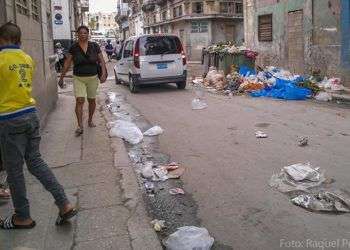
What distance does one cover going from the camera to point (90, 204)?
478 cm

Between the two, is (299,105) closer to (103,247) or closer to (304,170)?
(304,170)

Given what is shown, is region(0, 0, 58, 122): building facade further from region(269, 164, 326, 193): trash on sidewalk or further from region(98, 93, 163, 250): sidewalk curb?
region(269, 164, 326, 193): trash on sidewalk

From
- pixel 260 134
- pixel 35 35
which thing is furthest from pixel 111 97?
pixel 260 134

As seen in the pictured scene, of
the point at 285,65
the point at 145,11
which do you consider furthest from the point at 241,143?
the point at 145,11

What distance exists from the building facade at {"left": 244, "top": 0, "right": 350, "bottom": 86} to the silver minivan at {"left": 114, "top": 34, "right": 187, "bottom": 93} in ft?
13.9

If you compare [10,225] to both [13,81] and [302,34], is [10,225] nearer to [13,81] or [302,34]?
[13,81]

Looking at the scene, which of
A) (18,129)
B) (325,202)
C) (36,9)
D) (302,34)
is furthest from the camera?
(302,34)

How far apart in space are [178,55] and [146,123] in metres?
5.56

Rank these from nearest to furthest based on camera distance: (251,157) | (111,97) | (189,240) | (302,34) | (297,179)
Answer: (189,240)
(297,179)
(251,157)
(111,97)
(302,34)

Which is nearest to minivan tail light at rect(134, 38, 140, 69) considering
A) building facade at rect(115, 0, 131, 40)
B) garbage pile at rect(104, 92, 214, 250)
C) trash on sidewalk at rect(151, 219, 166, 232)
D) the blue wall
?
garbage pile at rect(104, 92, 214, 250)

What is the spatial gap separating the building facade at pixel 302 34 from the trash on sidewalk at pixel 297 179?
8.82 metres

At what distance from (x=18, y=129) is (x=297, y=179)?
3.09 meters

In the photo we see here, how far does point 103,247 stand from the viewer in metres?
3.80

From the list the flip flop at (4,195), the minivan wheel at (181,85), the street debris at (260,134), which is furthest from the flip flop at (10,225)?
the minivan wheel at (181,85)
